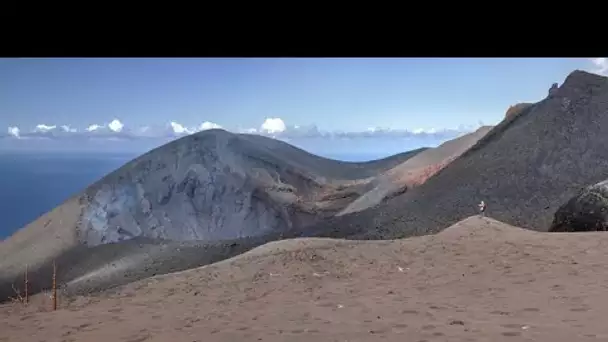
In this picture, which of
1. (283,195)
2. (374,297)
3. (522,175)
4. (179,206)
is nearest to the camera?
(374,297)

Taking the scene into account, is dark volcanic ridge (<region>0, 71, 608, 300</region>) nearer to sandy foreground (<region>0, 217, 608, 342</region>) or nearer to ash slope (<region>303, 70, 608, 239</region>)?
ash slope (<region>303, 70, 608, 239</region>)

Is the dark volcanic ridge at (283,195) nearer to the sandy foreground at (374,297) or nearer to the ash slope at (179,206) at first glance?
the ash slope at (179,206)

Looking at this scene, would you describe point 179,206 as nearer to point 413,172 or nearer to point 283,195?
point 283,195

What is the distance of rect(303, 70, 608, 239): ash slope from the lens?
12.8 metres

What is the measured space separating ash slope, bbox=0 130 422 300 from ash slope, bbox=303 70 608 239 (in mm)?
3475

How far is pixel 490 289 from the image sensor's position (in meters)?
5.95

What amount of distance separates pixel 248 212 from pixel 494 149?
873 centimetres

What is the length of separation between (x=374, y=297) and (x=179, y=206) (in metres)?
14.0

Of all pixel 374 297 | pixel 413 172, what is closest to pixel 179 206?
pixel 413 172

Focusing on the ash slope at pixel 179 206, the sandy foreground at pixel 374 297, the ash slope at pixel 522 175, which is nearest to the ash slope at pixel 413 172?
the ash slope at pixel 179 206

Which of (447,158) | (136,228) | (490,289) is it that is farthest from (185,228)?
(490,289)

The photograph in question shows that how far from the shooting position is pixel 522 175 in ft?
45.3

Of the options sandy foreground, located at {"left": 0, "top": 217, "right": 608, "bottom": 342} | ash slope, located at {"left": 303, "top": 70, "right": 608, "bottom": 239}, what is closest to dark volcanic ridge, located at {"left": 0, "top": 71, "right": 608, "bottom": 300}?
ash slope, located at {"left": 303, "top": 70, "right": 608, "bottom": 239}
